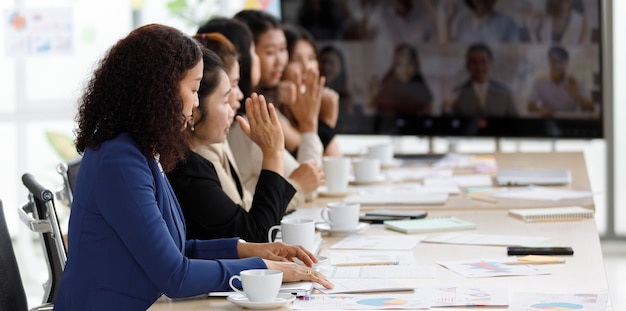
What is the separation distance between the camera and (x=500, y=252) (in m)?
2.13

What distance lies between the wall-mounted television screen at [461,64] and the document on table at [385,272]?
7.97 feet

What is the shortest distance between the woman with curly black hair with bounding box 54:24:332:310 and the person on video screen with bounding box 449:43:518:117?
8.71 feet

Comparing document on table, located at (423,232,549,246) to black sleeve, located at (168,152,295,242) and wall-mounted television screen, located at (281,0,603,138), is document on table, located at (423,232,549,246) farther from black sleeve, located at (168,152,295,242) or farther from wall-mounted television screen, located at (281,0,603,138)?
wall-mounted television screen, located at (281,0,603,138)

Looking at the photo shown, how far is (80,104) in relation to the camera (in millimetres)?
1858

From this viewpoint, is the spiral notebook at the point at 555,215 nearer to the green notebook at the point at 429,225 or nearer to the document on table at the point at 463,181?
the green notebook at the point at 429,225

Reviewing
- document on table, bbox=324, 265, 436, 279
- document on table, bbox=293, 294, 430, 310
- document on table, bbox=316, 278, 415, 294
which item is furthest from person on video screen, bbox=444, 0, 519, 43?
document on table, bbox=293, 294, 430, 310

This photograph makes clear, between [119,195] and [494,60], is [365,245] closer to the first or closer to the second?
[119,195]

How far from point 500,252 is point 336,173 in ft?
3.50

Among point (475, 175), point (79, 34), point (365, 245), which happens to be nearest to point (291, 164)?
point (475, 175)

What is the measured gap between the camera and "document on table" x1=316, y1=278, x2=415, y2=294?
5.83 feet

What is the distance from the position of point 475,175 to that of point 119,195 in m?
2.04

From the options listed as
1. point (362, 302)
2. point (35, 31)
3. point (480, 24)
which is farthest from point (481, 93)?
point (362, 302)

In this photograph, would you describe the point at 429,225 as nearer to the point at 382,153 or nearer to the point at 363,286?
the point at 363,286

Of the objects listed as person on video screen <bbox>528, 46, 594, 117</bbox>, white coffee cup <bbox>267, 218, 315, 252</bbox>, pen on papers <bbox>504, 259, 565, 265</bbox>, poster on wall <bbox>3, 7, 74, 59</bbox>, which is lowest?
pen on papers <bbox>504, 259, 565, 265</bbox>
